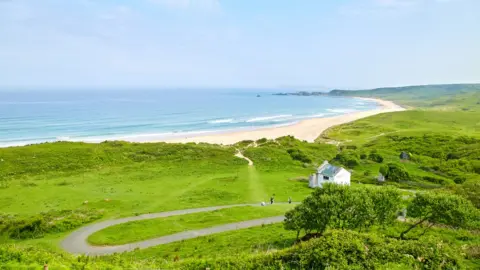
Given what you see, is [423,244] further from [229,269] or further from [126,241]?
[126,241]

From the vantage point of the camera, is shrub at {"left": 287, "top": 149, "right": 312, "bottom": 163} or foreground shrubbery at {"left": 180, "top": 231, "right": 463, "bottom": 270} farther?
shrub at {"left": 287, "top": 149, "right": 312, "bottom": 163}

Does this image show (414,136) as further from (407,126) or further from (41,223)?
(41,223)

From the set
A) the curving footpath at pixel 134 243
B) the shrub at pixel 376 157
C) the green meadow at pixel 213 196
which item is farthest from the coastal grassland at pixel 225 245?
the shrub at pixel 376 157

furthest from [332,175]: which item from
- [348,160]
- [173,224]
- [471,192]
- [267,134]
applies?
[267,134]

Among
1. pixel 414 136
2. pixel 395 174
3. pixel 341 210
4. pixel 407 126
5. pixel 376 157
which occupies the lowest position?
pixel 395 174

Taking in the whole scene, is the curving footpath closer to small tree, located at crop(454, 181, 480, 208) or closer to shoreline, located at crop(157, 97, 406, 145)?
small tree, located at crop(454, 181, 480, 208)

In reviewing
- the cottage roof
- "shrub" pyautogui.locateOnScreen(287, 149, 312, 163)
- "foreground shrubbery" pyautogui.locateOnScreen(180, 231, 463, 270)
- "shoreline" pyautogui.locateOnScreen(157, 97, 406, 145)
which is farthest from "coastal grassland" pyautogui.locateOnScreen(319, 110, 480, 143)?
"foreground shrubbery" pyautogui.locateOnScreen(180, 231, 463, 270)

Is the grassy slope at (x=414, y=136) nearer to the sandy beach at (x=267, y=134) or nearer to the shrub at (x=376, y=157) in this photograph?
the shrub at (x=376, y=157)

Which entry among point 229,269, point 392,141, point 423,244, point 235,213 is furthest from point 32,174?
point 392,141
